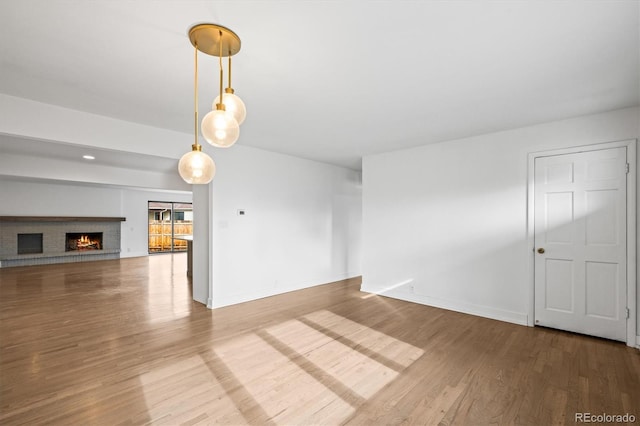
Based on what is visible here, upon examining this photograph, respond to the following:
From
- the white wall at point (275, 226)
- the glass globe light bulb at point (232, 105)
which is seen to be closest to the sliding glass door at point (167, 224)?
the white wall at point (275, 226)

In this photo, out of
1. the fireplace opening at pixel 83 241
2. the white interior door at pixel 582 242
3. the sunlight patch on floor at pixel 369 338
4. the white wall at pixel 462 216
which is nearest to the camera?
the sunlight patch on floor at pixel 369 338

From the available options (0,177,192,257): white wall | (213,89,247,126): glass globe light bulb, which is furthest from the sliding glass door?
(213,89,247,126): glass globe light bulb

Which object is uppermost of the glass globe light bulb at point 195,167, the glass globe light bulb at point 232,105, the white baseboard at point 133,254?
the glass globe light bulb at point 232,105

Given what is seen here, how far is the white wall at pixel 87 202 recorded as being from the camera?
793 cm

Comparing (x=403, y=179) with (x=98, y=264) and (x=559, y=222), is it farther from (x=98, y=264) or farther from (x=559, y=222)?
(x=98, y=264)

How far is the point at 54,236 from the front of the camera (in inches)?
339

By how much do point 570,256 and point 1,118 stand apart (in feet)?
21.0

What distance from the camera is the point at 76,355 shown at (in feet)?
9.59

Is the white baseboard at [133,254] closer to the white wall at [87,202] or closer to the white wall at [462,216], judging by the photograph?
the white wall at [87,202]

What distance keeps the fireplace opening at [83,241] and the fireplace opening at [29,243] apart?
65 cm

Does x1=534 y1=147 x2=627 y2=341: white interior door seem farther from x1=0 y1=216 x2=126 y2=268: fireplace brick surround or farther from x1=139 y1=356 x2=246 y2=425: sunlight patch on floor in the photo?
x1=0 y1=216 x2=126 y2=268: fireplace brick surround

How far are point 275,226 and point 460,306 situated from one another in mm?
3297

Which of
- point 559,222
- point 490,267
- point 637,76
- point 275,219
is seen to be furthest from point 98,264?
point 637,76

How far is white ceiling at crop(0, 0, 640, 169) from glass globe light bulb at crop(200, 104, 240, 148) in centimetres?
72
